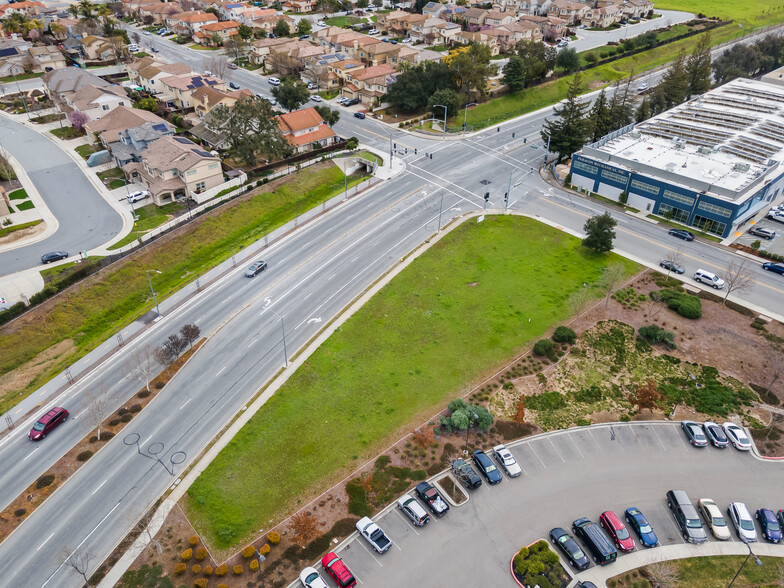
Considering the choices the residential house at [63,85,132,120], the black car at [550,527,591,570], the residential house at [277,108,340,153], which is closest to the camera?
the black car at [550,527,591,570]

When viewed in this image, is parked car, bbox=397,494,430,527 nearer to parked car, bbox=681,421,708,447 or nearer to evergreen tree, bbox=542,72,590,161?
parked car, bbox=681,421,708,447

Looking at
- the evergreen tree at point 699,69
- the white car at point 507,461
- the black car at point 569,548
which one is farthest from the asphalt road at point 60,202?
the evergreen tree at point 699,69

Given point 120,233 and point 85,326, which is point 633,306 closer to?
point 85,326

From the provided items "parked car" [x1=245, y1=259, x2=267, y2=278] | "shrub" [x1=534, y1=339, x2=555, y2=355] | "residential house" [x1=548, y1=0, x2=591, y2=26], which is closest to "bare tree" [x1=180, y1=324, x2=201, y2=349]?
"parked car" [x1=245, y1=259, x2=267, y2=278]

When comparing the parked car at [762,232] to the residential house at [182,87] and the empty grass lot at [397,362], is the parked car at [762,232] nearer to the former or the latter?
the empty grass lot at [397,362]

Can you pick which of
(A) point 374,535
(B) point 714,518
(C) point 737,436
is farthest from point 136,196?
(C) point 737,436

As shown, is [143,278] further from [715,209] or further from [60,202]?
[715,209]
